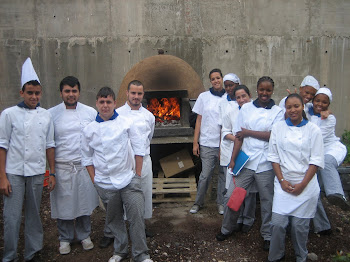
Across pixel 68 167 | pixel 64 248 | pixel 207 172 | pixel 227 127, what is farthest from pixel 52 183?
pixel 227 127

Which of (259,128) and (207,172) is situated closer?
(259,128)

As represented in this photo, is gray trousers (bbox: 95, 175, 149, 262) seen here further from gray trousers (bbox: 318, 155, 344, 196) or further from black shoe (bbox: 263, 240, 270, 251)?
gray trousers (bbox: 318, 155, 344, 196)

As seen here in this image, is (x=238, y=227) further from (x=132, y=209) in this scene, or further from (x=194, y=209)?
(x=132, y=209)

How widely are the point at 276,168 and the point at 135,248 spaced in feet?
5.41

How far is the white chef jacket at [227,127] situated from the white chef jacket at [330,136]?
961 millimetres

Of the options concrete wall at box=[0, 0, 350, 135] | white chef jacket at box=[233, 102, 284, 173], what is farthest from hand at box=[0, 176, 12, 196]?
concrete wall at box=[0, 0, 350, 135]

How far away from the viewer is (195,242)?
3.74 meters

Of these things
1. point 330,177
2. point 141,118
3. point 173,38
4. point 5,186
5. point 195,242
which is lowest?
point 195,242

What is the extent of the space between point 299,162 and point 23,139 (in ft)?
9.19

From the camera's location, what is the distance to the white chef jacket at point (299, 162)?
297 centimetres

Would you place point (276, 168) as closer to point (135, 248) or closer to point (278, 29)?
point (135, 248)

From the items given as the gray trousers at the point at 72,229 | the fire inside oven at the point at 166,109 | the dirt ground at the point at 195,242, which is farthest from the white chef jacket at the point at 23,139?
the fire inside oven at the point at 166,109

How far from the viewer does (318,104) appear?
3.67 meters

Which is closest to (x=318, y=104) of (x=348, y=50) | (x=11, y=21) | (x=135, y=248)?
(x=135, y=248)
